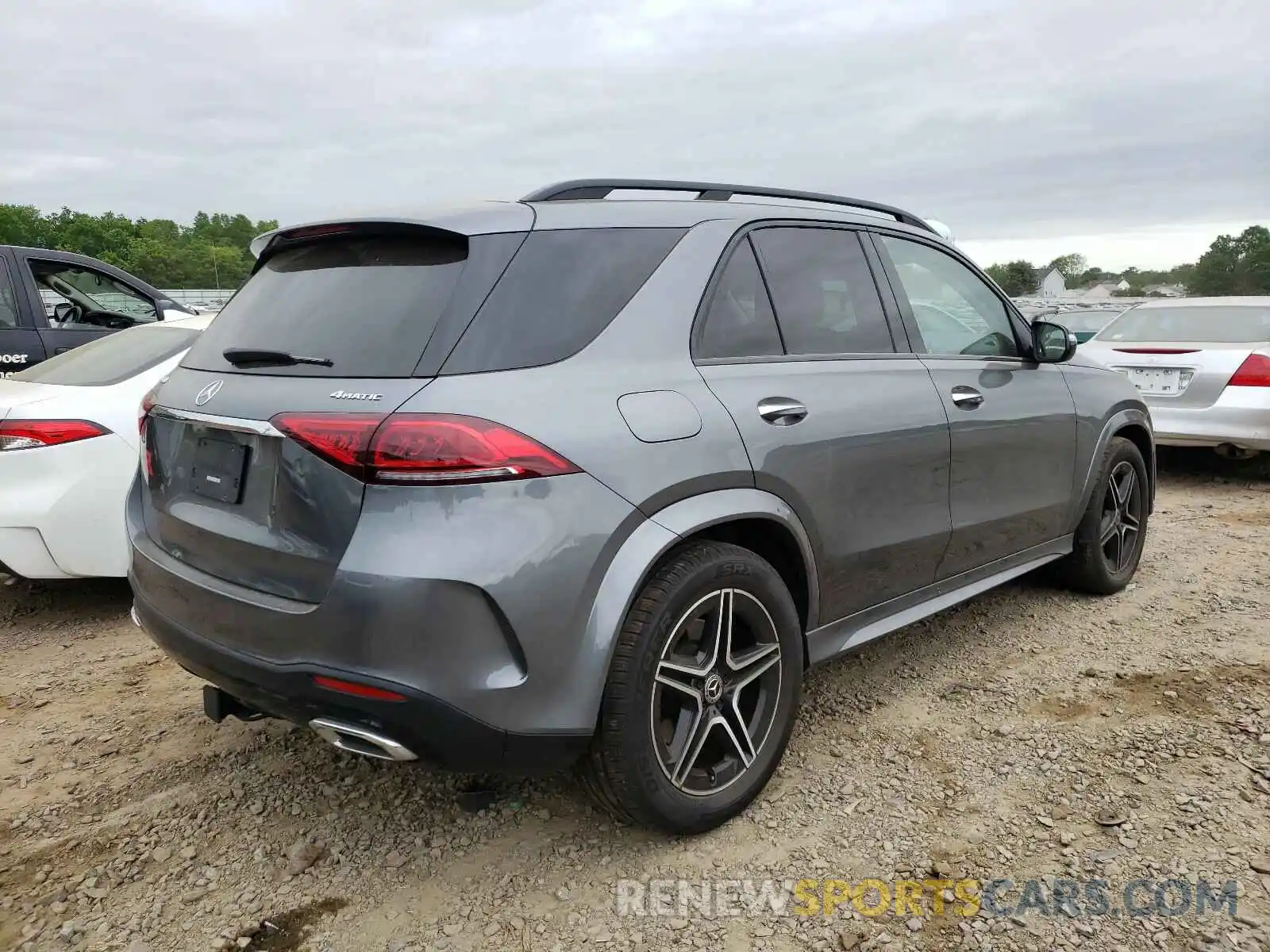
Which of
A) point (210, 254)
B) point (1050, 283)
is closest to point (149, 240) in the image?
point (210, 254)

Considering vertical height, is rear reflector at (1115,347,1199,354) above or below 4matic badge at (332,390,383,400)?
below

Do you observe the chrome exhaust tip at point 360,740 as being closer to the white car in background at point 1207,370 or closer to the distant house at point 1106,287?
the white car in background at point 1207,370

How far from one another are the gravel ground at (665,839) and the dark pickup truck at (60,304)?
11.5ft

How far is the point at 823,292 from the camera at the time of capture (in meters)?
3.07

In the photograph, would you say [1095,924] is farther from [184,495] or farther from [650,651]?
[184,495]

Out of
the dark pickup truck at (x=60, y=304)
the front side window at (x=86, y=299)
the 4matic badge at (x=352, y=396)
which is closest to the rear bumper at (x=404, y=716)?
the 4matic badge at (x=352, y=396)

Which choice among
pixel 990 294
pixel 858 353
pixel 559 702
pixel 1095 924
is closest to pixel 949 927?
pixel 1095 924

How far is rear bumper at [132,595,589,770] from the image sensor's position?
2042mm

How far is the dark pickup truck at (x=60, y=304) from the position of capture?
6.39 metres

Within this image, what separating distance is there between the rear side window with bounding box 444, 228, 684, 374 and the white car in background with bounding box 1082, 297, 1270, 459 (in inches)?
202

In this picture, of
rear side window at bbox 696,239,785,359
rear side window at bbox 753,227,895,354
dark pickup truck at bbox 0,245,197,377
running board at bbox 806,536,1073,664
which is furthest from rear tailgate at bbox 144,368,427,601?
dark pickup truck at bbox 0,245,197,377

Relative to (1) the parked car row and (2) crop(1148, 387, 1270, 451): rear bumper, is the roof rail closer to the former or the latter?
(1) the parked car row

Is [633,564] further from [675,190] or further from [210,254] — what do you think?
[210,254]

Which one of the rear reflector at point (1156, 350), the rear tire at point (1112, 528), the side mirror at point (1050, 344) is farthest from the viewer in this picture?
the rear reflector at point (1156, 350)
